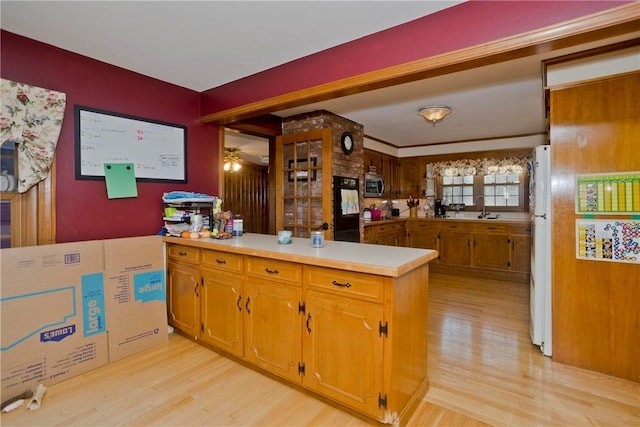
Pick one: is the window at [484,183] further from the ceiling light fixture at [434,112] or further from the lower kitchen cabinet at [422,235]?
the ceiling light fixture at [434,112]

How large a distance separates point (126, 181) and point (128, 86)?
840mm

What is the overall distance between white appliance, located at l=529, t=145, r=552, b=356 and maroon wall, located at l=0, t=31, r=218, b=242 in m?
3.21

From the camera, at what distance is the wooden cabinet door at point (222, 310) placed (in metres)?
2.38

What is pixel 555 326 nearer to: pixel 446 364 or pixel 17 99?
pixel 446 364

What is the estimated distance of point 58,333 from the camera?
2213 mm

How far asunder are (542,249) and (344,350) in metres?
1.98

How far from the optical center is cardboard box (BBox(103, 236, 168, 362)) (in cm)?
248

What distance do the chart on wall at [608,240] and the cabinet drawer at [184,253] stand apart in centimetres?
300

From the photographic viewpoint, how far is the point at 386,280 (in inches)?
64.7

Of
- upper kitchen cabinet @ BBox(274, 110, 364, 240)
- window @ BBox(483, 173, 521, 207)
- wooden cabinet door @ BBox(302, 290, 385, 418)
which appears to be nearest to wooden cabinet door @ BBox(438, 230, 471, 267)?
window @ BBox(483, 173, 521, 207)

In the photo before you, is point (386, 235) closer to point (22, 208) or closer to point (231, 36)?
point (231, 36)

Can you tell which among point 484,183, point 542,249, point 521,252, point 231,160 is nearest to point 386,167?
point 484,183

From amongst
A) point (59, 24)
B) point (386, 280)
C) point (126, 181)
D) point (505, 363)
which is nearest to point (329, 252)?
point (386, 280)

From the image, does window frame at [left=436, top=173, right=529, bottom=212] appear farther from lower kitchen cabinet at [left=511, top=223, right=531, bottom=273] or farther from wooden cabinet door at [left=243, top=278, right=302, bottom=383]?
wooden cabinet door at [left=243, top=278, right=302, bottom=383]
